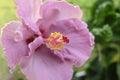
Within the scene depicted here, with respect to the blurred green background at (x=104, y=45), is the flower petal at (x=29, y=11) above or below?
above

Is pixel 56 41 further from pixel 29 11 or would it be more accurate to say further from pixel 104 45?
pixel 104 45

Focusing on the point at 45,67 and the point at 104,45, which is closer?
the point at 45,67

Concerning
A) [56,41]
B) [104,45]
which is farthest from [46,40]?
[104,45]

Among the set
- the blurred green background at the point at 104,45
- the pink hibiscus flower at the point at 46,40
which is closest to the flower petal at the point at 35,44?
the pink hibiscus flower at the point at 46,40

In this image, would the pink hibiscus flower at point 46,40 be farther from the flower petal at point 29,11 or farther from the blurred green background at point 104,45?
the blurred green background at point 104,45

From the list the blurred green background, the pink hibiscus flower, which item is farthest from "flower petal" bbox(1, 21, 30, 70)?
the blurred green background

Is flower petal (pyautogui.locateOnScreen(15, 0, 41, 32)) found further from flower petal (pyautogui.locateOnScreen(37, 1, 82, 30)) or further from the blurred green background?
the blurred green background
